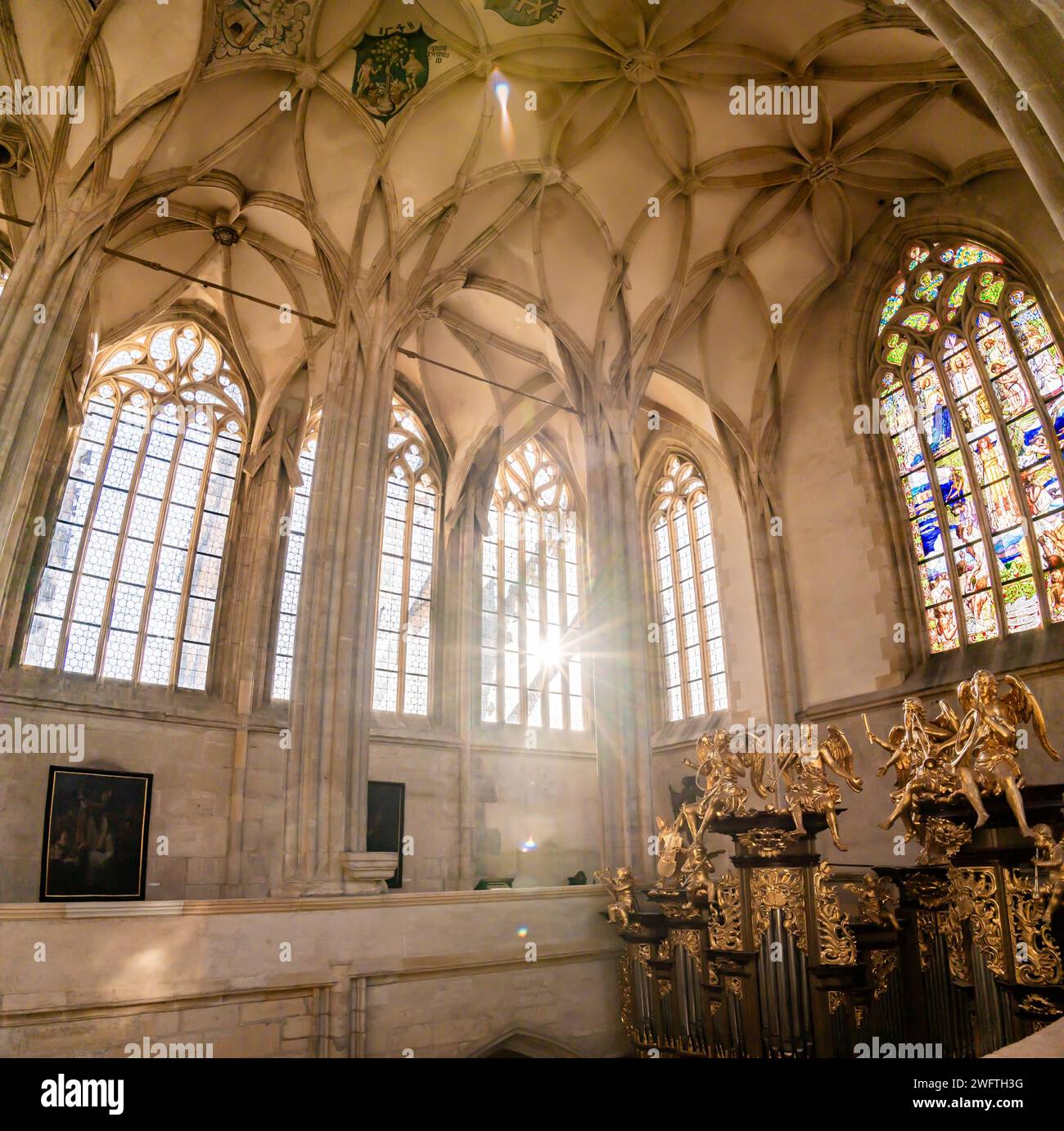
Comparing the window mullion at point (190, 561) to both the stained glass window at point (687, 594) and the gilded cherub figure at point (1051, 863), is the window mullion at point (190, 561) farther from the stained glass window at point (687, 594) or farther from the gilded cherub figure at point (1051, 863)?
the gilded cherub figure at point (1051, 863)

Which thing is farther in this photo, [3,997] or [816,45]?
[816,45]

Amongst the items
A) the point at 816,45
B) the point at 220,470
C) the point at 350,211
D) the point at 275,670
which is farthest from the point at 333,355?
the point at 816,45

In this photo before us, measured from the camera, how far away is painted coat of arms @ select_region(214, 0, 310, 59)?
10992 millimetres

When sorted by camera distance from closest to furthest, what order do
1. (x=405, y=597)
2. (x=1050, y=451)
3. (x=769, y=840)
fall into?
1. (x=769, y=840)
2. (x=1050, y=451)
3. (x=405, y=597)

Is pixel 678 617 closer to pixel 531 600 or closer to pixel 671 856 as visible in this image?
pixel 531 600

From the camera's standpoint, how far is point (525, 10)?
467 inches

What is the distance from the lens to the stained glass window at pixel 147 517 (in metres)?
13.9

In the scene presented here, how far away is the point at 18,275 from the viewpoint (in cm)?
965

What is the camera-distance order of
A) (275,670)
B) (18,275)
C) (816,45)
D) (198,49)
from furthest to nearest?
(275,670), (816,45), (198,49), (18,275)

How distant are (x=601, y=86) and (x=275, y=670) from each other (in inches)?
429

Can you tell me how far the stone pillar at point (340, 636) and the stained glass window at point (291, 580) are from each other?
316 centimetres

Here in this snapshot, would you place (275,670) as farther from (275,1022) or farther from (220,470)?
(275,1022)

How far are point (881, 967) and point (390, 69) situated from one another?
1240 centimetres

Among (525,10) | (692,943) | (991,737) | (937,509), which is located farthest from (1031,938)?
(525,10)
